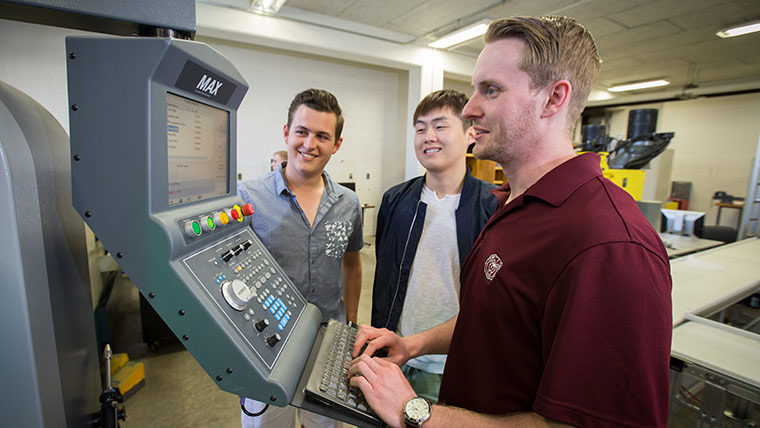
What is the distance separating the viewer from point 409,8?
413 centimetres

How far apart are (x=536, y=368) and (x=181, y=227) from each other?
0.65 metres

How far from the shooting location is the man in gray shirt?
1.23 metres

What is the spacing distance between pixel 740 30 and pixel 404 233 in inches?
229

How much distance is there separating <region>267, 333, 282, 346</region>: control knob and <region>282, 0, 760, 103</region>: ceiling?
4.26 metres

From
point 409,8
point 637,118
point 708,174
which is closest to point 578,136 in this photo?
point 708,174

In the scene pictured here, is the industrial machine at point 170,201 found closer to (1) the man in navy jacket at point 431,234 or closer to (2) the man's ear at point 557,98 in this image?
(2) the man's ear at point 557,98

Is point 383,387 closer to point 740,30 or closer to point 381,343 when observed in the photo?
point 381,343

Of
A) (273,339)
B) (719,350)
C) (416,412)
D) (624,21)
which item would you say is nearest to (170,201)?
(273,339)

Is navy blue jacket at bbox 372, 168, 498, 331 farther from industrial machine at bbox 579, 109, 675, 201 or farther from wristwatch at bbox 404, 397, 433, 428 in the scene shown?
industrial machine at bbox 579, 109, 675, 201

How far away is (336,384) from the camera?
0.63m

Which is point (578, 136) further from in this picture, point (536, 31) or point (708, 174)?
point (536, 31)

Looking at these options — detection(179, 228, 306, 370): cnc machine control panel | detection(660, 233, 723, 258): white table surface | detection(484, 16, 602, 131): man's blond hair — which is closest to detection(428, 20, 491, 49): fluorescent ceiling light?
detection(660, 233, 723, 258): white table surface

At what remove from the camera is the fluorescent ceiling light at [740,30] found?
4238mm

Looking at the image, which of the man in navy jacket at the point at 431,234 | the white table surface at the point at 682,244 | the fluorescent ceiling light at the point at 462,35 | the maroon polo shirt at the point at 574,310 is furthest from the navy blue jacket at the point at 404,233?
the fluorescent ceiling light at the point at 462,35
